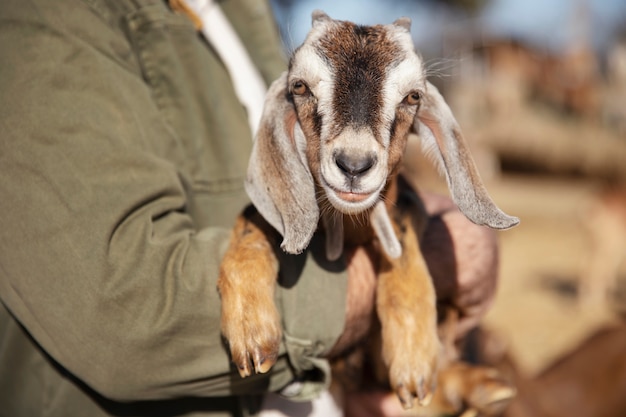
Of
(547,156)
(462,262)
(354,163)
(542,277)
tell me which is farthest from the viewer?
(547,156)

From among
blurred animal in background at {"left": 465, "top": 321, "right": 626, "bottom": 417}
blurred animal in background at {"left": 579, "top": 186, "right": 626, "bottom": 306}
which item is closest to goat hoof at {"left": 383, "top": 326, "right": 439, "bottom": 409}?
blurred animal in background at {"left": 465, "top": 321, "right": 626, "bottom": 417}

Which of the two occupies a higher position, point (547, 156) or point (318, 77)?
point (318, 77)

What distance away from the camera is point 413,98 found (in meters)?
1.62

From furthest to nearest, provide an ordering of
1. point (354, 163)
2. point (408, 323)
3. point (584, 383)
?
point (584, 383), point (408, 323), point (354, 163)

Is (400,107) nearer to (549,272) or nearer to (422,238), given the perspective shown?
(422,238)

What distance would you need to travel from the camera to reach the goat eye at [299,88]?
161cm

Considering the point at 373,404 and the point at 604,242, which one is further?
the point at 604,242

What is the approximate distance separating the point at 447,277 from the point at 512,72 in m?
20.7

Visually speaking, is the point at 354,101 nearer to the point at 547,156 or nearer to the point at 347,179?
the point at 347,179

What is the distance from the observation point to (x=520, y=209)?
46.4ft

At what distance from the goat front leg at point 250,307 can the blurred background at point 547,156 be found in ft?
1.86

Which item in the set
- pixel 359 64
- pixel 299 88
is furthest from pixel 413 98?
pixel 299 88

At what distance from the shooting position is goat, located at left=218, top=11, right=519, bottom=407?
1505mm

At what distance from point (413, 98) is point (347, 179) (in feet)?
0.99
